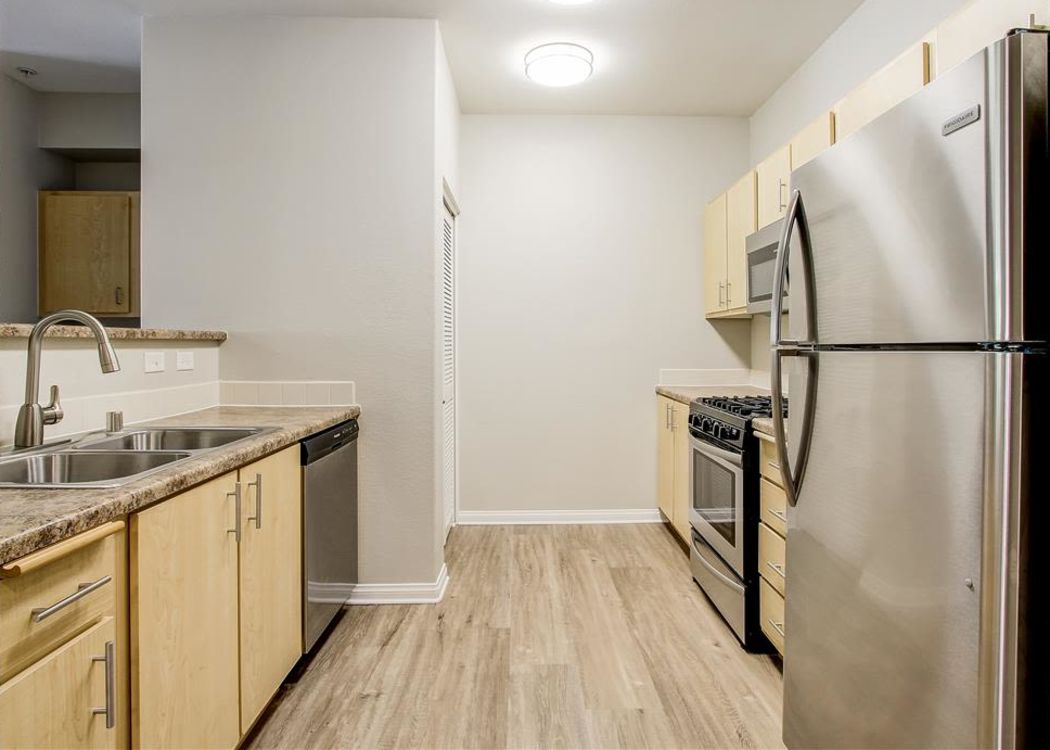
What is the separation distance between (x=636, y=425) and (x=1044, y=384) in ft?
10.3

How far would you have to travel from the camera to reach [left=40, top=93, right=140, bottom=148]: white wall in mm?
3895

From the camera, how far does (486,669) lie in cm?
223

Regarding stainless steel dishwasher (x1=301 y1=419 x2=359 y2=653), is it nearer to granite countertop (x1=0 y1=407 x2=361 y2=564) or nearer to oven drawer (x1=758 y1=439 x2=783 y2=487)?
granite countertop (x1=0 y1=407 x2=361 y2=564)

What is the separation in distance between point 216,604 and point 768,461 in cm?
183

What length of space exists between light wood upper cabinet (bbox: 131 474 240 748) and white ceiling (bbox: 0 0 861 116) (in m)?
2.32

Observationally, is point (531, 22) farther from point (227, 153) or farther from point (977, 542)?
point (977, 542)

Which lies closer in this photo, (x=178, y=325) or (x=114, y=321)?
(x=178, y=325)

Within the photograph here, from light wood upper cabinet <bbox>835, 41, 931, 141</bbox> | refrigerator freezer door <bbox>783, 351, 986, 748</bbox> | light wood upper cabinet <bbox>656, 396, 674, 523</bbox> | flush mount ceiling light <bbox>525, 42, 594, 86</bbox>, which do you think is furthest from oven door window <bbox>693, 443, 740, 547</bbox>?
flush mount ceiling light <bbox>525, 42, 594, 86</bbox>

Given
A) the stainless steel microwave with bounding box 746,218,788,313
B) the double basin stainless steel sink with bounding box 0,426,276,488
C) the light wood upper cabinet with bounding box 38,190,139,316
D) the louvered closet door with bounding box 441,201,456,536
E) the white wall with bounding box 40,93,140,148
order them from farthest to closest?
the white wall with bounding box 40,93,140,148 → the light wood upper cabinet with bounding box 38,190,139,316 → the louvered closet door with bounding box 441,201,456,536 → the stainless steel microwave with bounding box 746,218,788,313 → the double basin stainless steel sink with bounding box 0,426,276,488

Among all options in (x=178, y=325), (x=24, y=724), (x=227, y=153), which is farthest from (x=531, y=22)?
(x=24, y=724)

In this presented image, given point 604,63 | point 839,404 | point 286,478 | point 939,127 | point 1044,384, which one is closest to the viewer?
point 1044,384

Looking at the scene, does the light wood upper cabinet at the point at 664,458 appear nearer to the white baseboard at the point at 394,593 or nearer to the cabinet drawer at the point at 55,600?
the white baseboard at the point at 394,593

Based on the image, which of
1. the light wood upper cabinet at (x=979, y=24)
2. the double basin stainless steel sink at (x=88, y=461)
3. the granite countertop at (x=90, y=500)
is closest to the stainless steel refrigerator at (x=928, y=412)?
the light wood upper cabinet at (x=979, y=24)

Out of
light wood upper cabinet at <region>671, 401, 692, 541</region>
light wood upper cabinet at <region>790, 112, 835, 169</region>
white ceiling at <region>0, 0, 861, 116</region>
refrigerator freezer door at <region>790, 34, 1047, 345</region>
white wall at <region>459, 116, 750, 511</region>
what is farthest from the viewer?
white wall at <region>459, 116, 750, 511</region>
